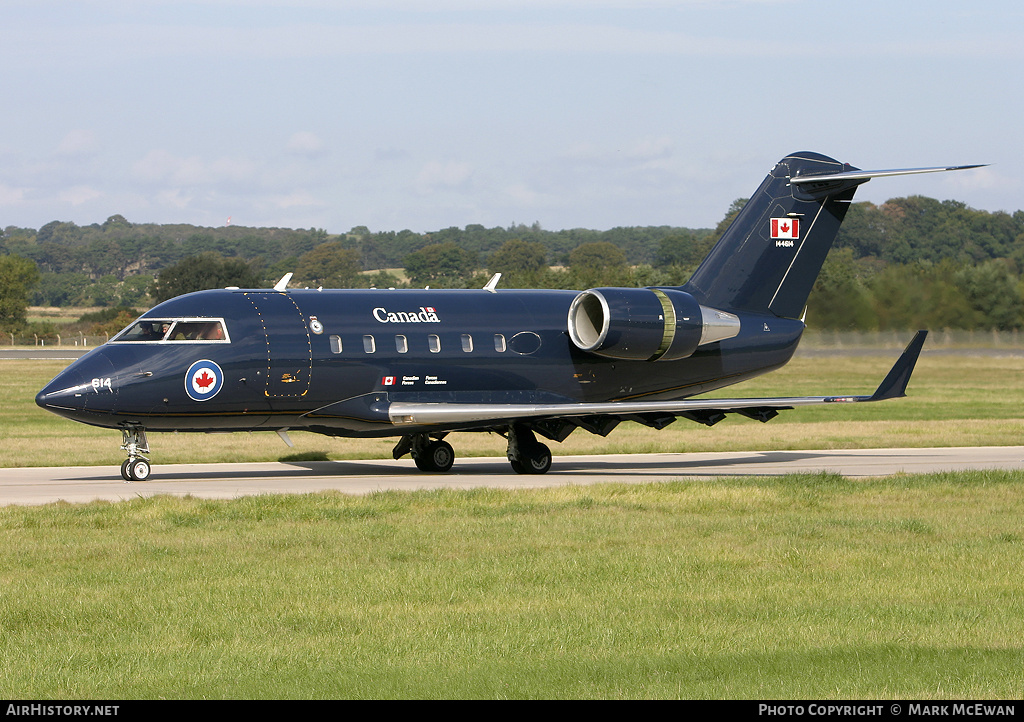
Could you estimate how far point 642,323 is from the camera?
81.1 ft

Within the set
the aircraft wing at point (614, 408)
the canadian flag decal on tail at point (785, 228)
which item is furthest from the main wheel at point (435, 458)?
the canadian flag decal on tail at point (785, 228)

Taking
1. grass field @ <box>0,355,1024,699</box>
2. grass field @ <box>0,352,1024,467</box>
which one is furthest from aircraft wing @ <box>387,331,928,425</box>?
grass field @ <box>0,352,1024,467</box>

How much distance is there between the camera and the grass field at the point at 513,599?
27.5ft

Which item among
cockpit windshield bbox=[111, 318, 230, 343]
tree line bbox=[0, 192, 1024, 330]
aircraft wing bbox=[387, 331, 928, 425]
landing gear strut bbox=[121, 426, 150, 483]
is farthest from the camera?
tree line bbox=[0, 192, 1024, 330]

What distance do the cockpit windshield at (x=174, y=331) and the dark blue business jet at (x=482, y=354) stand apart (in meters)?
0.03

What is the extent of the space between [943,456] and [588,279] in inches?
2024

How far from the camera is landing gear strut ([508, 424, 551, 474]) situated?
2428cm

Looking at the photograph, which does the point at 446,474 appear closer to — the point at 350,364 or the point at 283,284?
the point at 350,364

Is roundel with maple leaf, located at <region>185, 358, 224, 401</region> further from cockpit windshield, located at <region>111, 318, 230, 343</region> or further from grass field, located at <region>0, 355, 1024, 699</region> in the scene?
grass field, located at <region>0, 355, 1024, 699</region>

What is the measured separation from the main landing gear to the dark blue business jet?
0.09ft

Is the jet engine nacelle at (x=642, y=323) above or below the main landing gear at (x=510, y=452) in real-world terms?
above

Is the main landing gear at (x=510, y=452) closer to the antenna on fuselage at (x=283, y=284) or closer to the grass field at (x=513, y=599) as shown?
the antenna on fuselage at (x=283, y=284)

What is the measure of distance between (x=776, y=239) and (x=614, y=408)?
7008 millimetres
